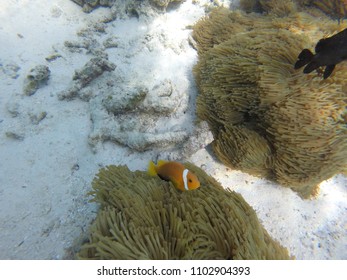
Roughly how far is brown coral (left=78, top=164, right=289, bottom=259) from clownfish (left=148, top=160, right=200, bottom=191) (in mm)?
149

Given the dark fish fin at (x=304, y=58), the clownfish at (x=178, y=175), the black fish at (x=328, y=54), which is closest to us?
the clownfish at (x=178, y=175)

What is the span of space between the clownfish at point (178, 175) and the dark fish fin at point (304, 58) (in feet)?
5.53

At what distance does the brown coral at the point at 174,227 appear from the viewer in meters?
1.70

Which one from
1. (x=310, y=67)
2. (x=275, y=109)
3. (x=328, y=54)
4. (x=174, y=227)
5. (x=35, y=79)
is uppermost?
(x=328, y=54)

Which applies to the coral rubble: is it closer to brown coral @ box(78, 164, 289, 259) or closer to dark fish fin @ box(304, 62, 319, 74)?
brown coral @ box(78, 164, 289, 259)

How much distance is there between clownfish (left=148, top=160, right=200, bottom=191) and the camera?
1.88m

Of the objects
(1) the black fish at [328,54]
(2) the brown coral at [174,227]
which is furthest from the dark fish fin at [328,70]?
(2) the brown coral at [174,227]

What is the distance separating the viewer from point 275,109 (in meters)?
2.49

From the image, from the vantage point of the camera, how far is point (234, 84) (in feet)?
9.28

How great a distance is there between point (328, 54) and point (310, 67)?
18cm

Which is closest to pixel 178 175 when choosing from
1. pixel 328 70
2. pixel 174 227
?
pixel 174 227

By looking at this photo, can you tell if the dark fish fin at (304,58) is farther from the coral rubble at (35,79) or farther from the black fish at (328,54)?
the coral rubble at (35,79)

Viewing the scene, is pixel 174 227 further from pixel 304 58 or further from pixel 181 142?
pixel 304 58

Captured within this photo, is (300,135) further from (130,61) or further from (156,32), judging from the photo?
(156,32)
